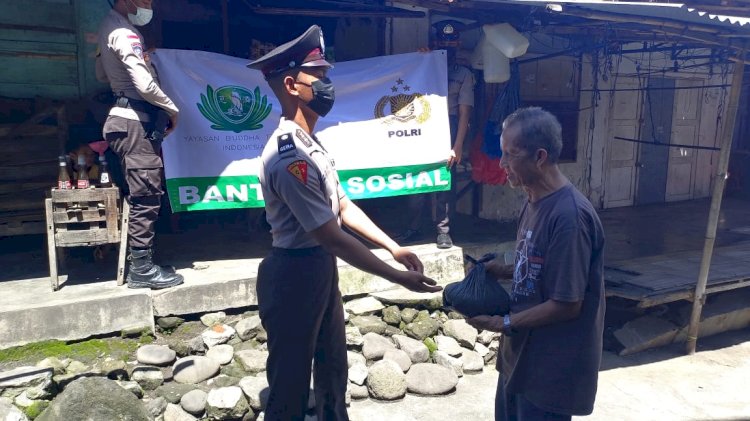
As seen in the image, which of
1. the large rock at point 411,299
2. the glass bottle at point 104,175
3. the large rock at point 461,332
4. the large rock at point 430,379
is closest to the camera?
the large rock at point 430,379

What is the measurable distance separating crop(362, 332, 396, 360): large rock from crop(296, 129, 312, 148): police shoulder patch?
8.51 ft

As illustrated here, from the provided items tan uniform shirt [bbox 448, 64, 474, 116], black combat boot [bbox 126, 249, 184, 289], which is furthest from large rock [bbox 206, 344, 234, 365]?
tan uniform shirt [bbox 448, 64, 474, 116]

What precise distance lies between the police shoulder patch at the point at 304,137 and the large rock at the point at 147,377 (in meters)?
2.43

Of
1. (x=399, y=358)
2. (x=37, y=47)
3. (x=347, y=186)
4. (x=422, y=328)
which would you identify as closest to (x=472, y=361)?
(x=422, y=328)

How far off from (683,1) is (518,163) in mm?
9486

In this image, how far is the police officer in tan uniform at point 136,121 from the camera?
447 centimetres

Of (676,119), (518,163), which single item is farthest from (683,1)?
(518,163)

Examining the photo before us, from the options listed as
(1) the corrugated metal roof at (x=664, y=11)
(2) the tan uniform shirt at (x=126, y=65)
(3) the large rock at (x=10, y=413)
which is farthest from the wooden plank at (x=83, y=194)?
(1) the corrugated metal roof at (x=664, y=11)

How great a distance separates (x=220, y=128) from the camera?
18.1ft

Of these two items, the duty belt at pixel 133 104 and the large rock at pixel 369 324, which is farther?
the large rock at pixel 369 324

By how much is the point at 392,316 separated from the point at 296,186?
3.04 metres

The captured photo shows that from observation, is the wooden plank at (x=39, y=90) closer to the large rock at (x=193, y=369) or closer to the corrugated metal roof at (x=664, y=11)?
the large rock at (x=193, y=369)

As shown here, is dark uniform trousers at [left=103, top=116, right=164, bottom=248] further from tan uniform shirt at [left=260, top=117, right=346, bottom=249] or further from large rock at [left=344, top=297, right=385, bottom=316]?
tan uniform shirt at [left=260, top=117, right=346, bottom=249]

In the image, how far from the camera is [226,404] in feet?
13.2
